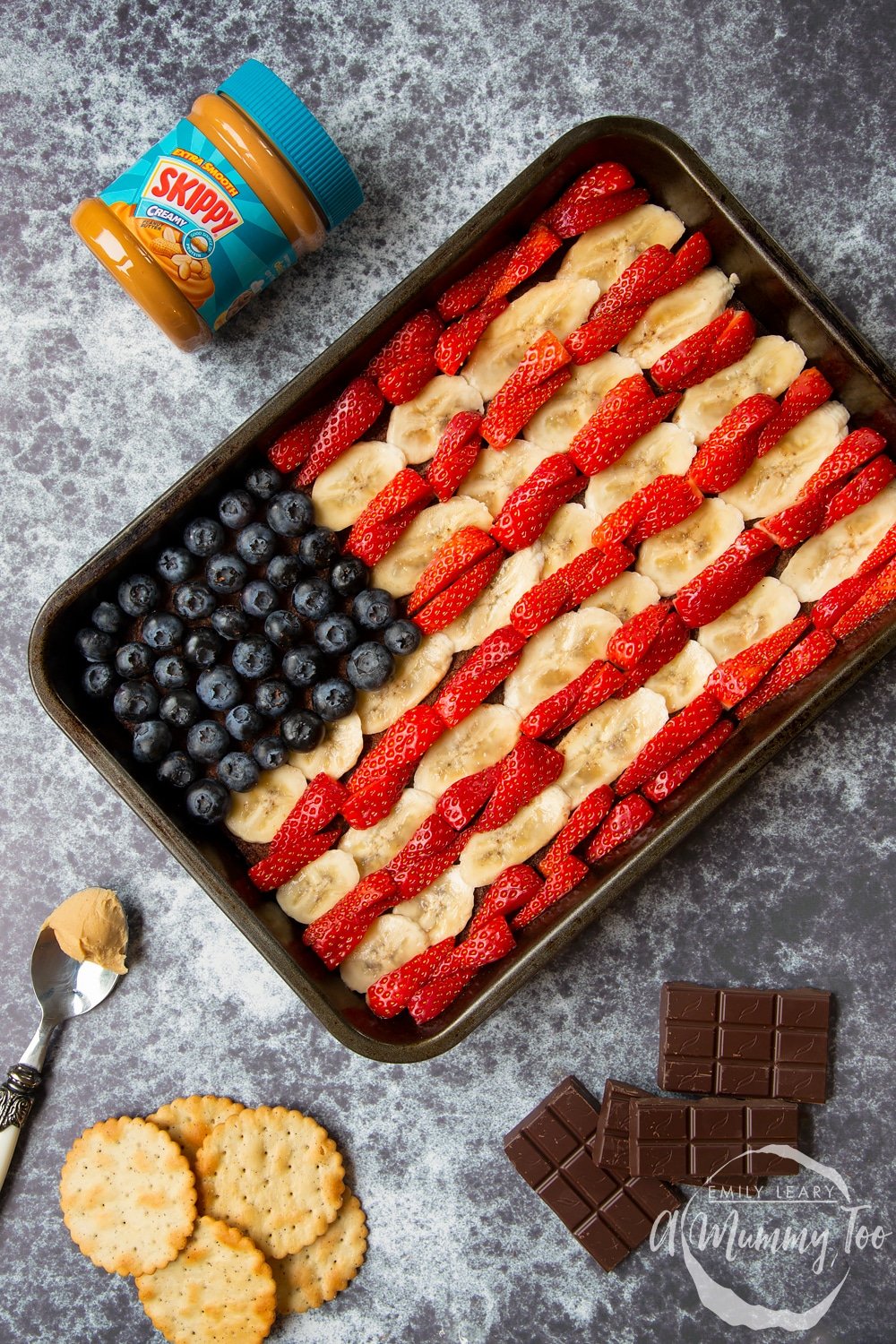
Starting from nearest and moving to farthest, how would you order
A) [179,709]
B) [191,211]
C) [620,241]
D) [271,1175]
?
1. [191,211]
2. [179,709]
3. [620,241]
4. [271,1175]

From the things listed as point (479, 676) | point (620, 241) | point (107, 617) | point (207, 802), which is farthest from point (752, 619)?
point (107, 617)

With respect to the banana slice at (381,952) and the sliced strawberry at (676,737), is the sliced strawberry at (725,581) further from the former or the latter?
the banana slice at (381,952)

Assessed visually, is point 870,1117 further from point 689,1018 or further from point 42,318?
point 42,318

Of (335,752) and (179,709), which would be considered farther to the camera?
(335,752)

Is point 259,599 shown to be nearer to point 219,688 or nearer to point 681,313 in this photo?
point 219,688

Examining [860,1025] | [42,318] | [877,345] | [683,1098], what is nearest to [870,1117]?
[860,1025]

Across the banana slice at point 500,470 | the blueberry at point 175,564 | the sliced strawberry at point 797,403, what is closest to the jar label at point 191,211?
the blueberry at point 175,564

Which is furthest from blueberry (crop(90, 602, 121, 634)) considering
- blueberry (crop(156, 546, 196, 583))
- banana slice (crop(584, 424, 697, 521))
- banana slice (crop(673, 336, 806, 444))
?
banana slice (crop(673, 336, 806, 444))
